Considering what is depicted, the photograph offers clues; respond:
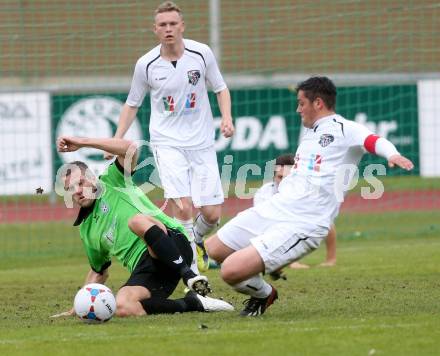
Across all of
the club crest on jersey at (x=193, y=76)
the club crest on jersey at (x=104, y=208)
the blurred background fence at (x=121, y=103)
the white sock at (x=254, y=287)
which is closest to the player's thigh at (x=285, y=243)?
the white sock at (x=254, y=287)

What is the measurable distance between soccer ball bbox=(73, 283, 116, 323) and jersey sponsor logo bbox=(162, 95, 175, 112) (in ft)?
10.5

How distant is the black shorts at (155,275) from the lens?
9.33 metres

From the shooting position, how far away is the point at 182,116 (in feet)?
37.5

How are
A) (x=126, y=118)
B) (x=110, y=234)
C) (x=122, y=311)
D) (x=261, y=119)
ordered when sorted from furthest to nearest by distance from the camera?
1. (x=261, y=119)
2. (x=126, y=118)
3. (x=110, y=234)
4. (x=122, y=311)

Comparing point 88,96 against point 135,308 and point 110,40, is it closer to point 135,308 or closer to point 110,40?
point 110,40

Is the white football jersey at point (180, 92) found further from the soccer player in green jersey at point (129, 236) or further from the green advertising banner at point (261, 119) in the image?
the green advertising banner at point (261, 119)

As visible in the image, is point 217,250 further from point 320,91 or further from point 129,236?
point 320,91

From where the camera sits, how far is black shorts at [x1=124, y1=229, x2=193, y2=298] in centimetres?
933

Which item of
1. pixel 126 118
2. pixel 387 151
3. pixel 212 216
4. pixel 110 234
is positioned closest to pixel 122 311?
pixel 110 234

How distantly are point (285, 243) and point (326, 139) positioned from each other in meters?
0.88

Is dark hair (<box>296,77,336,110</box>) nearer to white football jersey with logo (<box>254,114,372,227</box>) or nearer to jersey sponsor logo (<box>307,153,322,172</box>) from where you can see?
white football jersey with logo (<box>254,114,372,227</box>)

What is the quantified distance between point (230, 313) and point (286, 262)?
86 cm

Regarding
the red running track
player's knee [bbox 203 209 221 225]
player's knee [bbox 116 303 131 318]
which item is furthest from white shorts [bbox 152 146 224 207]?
the red running track

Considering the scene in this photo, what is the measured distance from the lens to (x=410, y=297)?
9766mm
